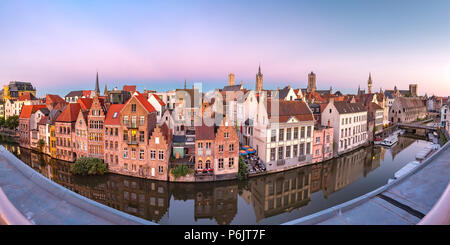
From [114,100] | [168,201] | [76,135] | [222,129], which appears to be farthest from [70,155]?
[222,129]

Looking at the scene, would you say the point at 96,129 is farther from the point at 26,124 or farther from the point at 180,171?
the point at 26,124

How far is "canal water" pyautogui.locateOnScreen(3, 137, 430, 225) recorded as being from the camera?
2153 centimetres

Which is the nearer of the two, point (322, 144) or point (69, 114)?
point (69, 114)

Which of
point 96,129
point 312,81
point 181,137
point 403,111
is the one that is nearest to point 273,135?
point 181,137

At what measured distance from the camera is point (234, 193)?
25297 millimetres

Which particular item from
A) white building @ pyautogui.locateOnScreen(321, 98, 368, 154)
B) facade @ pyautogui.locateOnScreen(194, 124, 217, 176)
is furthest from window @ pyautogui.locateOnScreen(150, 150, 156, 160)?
white building @ pyautogui.locateOnScreen(321, 98, 368, 154)

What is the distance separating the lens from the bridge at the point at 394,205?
19.8ft

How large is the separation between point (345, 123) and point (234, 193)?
2795 cm

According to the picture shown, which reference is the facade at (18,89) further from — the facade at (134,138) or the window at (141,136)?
the window at (141,136)

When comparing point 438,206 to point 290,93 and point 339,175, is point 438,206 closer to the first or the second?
point 339,175

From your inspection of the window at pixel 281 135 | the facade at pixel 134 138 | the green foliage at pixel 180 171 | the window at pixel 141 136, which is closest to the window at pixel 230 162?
the green foliage at pixel 180 171

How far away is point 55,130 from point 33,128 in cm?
1198

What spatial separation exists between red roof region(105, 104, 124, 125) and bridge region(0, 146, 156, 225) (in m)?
24.3

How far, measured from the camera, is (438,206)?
3793mm
